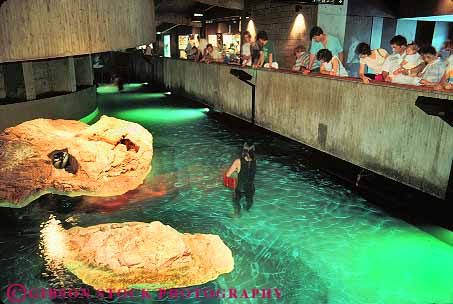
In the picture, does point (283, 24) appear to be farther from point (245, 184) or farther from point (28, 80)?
point (245, 184)

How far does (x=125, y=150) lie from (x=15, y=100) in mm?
6067

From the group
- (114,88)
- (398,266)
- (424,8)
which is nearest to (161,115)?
(114,88)

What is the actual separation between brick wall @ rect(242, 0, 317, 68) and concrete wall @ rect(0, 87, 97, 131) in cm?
955

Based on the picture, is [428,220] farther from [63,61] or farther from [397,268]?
[63,61]

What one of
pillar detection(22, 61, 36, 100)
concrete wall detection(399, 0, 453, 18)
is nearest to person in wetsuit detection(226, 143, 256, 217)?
pillar detection(22, 61, 36, 100)

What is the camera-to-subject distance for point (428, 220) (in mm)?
7457

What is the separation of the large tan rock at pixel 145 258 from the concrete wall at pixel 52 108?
8.02 m

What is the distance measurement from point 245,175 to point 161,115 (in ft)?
34.4

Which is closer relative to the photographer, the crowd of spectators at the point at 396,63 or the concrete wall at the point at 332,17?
the crowd of spectators at the point at 396,63

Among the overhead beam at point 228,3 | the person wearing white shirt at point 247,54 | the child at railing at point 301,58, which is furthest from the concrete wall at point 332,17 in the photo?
the overhead beam at point 228,3

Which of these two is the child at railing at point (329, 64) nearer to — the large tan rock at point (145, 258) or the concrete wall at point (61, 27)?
the concrete wall at point (61, 27)

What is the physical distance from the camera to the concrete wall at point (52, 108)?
12484 millimetres

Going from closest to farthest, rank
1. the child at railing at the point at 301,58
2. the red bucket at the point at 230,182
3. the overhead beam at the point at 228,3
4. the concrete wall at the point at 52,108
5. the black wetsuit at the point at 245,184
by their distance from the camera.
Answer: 1. the black wetsuit at the point at 245,184
2. the red bucket at the point at 230,182
3. the concrete wall at the point at 52,108
4. the child at railing at the point at 301,58
5. the overhead beam at the point at 228,3

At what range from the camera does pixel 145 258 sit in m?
5.83
